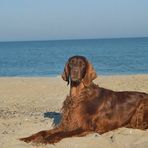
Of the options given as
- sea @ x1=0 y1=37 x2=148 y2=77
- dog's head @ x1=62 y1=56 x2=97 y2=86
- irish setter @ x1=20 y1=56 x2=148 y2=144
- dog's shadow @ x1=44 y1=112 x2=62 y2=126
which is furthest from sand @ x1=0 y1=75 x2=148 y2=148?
sea @ x1=0 y1=37 x2=148 y2=77

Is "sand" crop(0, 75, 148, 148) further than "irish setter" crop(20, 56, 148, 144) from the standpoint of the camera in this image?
No

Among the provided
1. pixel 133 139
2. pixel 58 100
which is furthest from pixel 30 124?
pixel 58 100

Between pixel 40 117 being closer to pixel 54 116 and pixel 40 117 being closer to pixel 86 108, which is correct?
pixel 54 116

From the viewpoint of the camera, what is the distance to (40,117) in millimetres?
11203

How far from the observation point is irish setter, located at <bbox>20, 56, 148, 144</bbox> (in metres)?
8.48

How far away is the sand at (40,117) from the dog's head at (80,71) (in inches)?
38.5

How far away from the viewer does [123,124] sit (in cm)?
899

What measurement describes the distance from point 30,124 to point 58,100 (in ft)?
14.5

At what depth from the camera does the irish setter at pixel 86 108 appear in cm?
848

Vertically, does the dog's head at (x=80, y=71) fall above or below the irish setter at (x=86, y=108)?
above

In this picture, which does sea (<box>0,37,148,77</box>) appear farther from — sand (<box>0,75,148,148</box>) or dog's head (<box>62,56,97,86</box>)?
dog's head (<box>62,56,97,86</box>)

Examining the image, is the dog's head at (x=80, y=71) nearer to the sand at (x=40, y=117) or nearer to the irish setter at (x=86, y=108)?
the irish setter at (x=86, y=108)

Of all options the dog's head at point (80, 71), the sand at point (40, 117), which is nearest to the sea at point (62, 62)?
the sand at point (40, 117)

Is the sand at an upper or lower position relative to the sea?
lower
